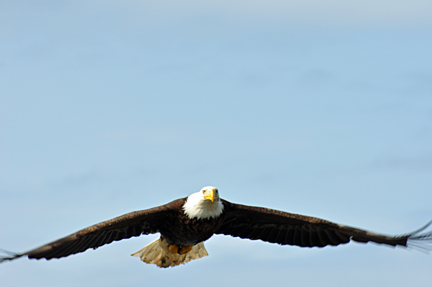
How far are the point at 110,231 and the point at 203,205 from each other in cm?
142

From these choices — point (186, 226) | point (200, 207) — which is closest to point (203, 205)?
point (200, 207)

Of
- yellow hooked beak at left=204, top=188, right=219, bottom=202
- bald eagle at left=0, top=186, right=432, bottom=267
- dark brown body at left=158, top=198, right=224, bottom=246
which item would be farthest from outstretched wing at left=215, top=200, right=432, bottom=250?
yellow hooked beak at left=204, top=188, right=219, bottom=202

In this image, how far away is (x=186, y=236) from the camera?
35.7ft

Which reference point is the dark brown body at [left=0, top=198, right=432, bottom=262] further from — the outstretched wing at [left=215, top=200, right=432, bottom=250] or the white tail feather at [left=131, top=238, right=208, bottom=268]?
the white tail feather at [left=131, top=238, right=208, bottom=268]

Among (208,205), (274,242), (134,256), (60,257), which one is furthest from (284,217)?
(60,257)

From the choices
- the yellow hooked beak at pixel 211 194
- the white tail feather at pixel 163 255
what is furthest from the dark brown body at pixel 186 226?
the white tail feather at pixel 163 255

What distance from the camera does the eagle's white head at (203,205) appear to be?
403 inches

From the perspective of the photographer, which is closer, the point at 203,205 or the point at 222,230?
the point at 203,205

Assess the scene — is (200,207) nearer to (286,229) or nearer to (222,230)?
(222,230)

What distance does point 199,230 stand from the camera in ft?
34.7

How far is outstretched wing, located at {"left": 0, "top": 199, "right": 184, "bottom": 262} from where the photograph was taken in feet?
32.8

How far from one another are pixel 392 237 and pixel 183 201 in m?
3.13

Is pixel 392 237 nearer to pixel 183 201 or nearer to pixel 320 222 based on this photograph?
pixel 320 222

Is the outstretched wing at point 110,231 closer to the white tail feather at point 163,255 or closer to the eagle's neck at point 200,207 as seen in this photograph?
the eagle's neck at point 200,207
